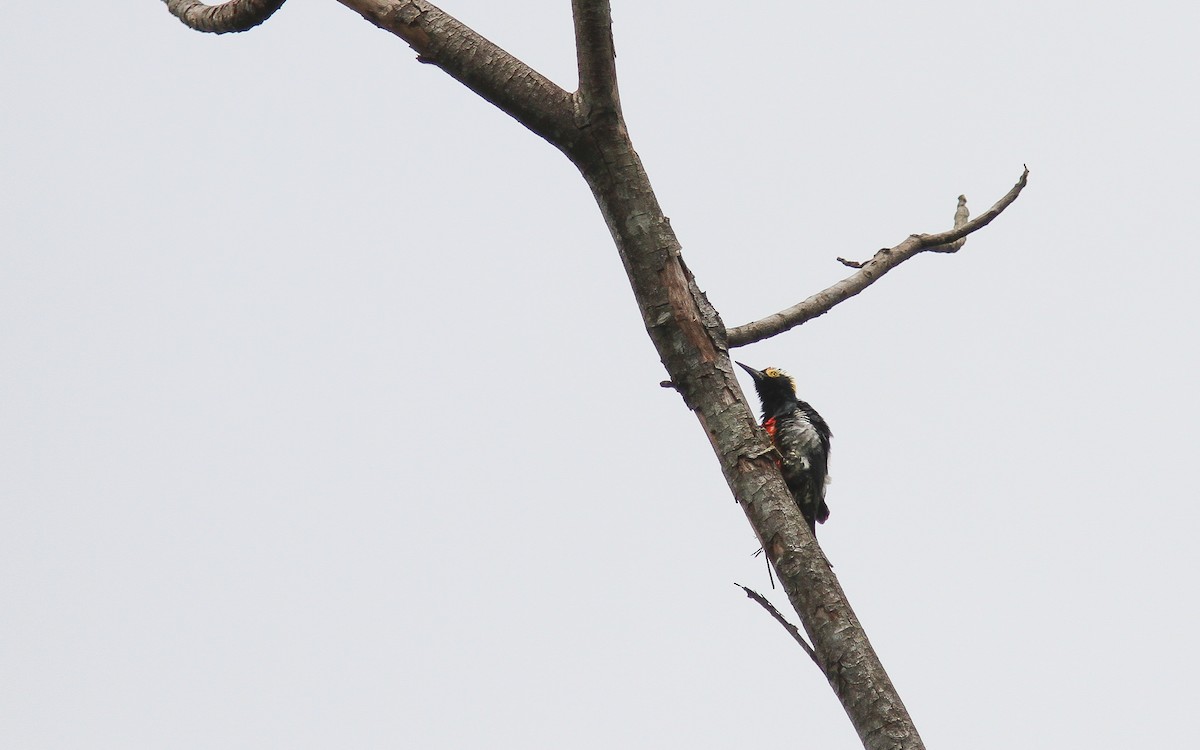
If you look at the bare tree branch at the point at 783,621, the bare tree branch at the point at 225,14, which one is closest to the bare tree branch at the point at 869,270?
the bare tree branch at the point at 783,621

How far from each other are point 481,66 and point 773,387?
436cm

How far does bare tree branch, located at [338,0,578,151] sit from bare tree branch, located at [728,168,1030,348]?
3.54 feet

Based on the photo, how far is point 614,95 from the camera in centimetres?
386

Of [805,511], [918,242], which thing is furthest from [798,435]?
[918,242]

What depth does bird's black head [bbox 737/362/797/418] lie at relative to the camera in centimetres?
766

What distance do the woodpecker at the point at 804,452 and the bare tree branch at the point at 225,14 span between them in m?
3.31

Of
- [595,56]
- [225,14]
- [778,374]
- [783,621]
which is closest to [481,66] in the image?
[595,56]

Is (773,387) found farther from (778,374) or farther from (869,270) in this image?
(869,270)

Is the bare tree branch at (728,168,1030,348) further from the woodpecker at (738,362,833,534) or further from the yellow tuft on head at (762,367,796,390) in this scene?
the yellow tuft on head at (762,367,796,390)

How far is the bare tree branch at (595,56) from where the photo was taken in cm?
365

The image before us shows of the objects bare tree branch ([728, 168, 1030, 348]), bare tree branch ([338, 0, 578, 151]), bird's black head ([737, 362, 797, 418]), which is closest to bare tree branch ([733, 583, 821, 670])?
bare tree branch ([728, 168, 1030, 348])

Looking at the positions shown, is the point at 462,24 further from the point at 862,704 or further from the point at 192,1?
the point at 862,704

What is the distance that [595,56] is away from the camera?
3766 millimetres

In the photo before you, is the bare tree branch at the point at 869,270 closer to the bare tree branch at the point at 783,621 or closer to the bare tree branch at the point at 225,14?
the bare tree branch at the point at 783,621
